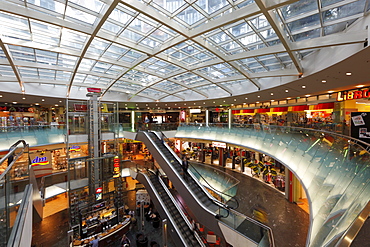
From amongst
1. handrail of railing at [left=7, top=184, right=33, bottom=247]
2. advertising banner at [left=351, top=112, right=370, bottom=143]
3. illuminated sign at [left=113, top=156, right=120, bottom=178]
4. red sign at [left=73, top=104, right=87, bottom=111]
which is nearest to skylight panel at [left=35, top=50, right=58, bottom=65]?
red sign at [left=73, top=104, right=87, bottom=111]

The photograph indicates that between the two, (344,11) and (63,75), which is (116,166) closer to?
(63,75)

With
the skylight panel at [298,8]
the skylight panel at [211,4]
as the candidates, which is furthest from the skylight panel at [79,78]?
the skylight panel at [298,8]

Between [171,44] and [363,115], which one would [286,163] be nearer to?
[363,115]

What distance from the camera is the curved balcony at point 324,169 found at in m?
2.63

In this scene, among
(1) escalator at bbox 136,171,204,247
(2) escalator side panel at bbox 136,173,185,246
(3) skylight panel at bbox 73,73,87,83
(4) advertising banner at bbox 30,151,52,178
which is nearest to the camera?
(1) escalator at bbox 136,171,204,247

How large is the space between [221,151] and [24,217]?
20.9 meters

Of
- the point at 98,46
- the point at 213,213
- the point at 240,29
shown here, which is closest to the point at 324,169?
the point at 213,213

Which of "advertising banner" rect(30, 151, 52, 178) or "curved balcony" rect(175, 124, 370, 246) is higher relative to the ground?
"curved balcony" rect(175, 124, 370, 246)

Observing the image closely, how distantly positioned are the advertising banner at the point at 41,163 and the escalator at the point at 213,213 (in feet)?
41.4

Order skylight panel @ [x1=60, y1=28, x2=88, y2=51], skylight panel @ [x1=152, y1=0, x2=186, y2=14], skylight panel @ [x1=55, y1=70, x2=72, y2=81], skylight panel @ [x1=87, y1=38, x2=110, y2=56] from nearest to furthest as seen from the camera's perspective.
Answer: skylight panel @ [x1=152, y1=0, x2=186, y2=14]
skylight panel @ [x1=60, y1=28, x2=88, y2=51]
skylight panel @ [x1=87, y1=38, x2=110, y2=56]
skylight panel @ [x1=55, y1=70, x2=72, y2=81]

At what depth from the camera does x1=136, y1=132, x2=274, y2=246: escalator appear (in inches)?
280

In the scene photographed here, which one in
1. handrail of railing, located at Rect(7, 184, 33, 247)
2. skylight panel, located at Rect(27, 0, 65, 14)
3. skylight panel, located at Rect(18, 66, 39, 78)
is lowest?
handrail of railing, located at Rect(7, 184, 33, 247)

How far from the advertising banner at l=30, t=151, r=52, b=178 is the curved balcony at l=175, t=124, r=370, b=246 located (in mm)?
19626

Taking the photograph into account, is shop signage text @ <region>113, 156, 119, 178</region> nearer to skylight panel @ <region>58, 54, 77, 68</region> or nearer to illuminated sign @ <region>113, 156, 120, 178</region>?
illuminated sign @ <region>113, 156, 120, 178</region>
